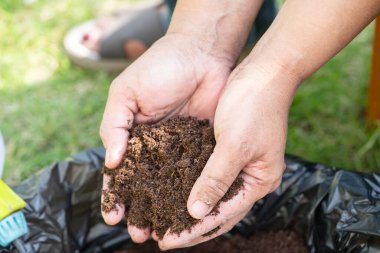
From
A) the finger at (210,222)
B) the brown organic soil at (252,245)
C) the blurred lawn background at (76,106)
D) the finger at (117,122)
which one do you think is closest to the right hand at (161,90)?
the finger at (117,122)

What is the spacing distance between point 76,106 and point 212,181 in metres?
1.38

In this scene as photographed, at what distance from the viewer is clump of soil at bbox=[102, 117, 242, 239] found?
49.3 inches

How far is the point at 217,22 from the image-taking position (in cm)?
155

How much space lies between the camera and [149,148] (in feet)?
4.37

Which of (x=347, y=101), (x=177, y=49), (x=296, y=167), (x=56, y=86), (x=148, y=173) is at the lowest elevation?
(x=56, y=86)

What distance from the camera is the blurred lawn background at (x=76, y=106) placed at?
6.63 feet

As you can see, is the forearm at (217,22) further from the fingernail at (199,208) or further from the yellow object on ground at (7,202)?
the yellow object on ground at (7,202)

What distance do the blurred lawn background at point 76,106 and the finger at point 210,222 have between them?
799mm

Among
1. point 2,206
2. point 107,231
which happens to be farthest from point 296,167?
point 2,206

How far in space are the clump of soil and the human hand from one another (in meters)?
0.03

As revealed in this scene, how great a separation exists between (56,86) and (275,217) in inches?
56.3

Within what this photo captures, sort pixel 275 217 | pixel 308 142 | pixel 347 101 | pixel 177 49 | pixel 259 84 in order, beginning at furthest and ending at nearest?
pixel 347 101 < pixel 308 142 < pixel 275 217 < pixel 177 49 < pixel 259 84

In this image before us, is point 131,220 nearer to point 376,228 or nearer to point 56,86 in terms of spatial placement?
point 376,228

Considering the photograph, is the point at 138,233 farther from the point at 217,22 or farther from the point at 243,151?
the point at 217,22
